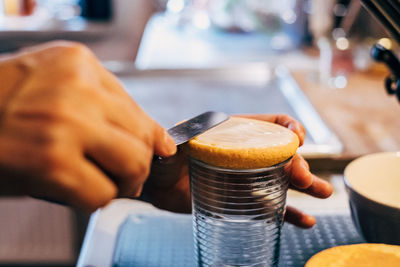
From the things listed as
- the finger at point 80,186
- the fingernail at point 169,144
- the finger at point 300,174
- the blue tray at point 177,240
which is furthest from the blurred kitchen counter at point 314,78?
the finger at point 80,186

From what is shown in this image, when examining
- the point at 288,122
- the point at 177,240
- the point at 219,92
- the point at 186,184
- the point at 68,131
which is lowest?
the point at 219,92

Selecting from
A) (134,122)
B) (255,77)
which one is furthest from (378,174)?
(255,77)

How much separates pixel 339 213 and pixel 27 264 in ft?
4.89

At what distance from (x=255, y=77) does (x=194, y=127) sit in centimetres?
133

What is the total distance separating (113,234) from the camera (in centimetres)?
77

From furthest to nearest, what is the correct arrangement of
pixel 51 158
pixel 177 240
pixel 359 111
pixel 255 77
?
pixel 255 77, pixel 359 111, pixel 177 240, pixel 51 158

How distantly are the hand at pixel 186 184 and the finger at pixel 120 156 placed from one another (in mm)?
182

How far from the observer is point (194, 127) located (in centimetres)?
56

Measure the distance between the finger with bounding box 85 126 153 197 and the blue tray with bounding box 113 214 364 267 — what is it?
27 cm

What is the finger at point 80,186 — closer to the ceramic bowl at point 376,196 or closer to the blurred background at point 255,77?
the ceramic bowl at point 376,196

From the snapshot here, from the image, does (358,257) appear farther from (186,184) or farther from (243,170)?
(186,184)

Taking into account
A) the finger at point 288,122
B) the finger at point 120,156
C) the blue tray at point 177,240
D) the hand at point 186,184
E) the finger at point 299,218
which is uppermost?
the finger at point 120,156

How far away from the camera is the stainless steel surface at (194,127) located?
535 mm

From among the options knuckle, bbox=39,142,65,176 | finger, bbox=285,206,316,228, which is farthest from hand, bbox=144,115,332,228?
knuckle, bbox=39,142,65,176
